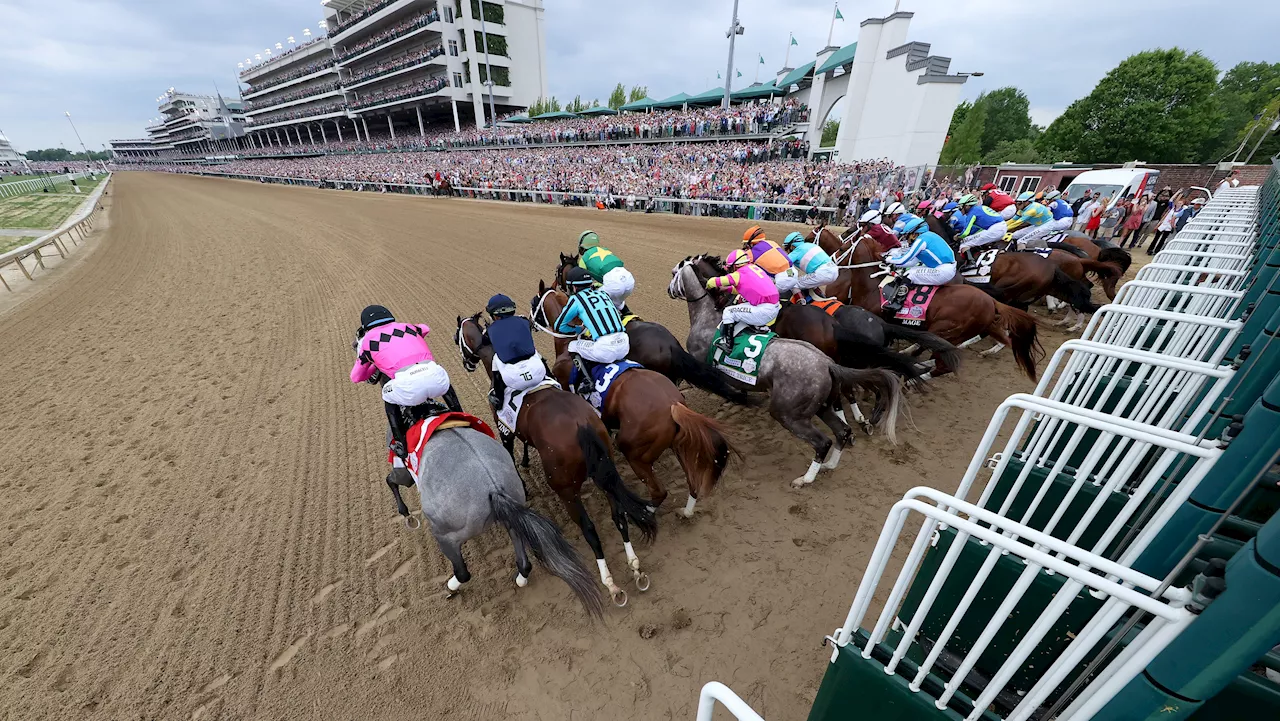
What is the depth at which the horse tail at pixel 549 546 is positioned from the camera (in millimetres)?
2729

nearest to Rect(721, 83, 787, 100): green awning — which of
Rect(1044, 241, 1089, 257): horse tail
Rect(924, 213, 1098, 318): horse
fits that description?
Rect(1044, 241, 1089, 257): horse tail

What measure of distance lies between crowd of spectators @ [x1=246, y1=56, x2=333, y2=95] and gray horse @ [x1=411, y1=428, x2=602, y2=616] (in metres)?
76.4

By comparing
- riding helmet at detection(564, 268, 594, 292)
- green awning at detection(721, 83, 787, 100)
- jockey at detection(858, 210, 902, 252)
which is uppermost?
green awning at detection(721, 83, 787, 100)

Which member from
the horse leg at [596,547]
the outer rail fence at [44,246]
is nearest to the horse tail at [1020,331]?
the horse leg at [596,547]

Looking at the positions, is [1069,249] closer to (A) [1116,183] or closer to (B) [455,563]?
(B) [455,563]

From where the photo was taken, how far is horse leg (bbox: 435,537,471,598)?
297 cm

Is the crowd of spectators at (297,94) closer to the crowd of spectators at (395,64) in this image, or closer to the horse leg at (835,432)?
the crowd of spectators at (395,64)

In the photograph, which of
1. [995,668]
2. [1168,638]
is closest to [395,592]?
[995,668]

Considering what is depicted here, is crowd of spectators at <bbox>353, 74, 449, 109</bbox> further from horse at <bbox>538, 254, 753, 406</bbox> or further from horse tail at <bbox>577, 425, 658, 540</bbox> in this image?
horse tail at <bbox>577, 425, 658, 540</bbox>

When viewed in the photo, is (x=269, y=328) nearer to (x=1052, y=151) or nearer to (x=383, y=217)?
(x=383, y=217)

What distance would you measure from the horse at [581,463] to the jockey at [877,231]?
4675 mm

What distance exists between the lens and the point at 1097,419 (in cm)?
182

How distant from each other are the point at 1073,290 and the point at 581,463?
295 inches

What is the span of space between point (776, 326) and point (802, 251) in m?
0.96
